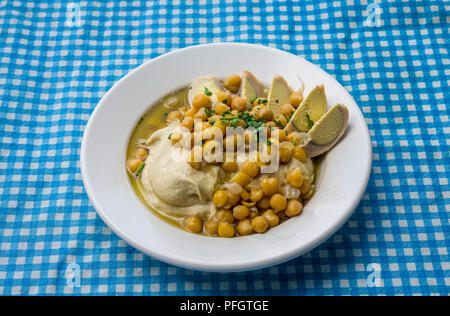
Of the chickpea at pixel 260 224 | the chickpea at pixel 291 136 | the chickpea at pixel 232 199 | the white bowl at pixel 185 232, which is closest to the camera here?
the white bowl at pixel 185 232

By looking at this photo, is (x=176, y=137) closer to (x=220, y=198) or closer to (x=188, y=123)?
(x=188, y=123)

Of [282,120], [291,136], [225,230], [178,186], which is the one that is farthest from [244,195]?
[282,120]

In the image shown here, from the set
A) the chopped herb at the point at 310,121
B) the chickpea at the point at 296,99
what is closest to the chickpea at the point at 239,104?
the chickpea at the point at 296,99

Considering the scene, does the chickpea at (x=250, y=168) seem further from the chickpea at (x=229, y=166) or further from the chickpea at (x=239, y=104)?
the chickpea at (x=239, y=104)

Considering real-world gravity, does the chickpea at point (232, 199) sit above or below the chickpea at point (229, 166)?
below

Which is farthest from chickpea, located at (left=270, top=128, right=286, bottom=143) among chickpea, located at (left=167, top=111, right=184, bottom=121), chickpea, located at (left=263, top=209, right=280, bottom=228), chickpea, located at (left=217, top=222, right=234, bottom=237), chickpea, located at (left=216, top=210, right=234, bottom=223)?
chickpea, located at (left=167, top=111, right=184, bottom=121)

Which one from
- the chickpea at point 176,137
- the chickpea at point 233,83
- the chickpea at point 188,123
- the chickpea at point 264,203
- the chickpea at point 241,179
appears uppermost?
the chickpea at point 233,83

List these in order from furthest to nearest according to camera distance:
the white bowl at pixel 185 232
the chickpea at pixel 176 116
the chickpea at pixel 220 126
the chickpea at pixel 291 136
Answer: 1. the chickpea at pixel 176 116
2. the chickpea at pixel 291 136
3. the chickpea at pixel 220 126
4. the white bowl at pixel 185 232

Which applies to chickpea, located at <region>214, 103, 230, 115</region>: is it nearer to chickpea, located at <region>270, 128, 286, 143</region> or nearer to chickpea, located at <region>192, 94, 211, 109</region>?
chickpea, located at <region>192, 94, 211, 109</region>
